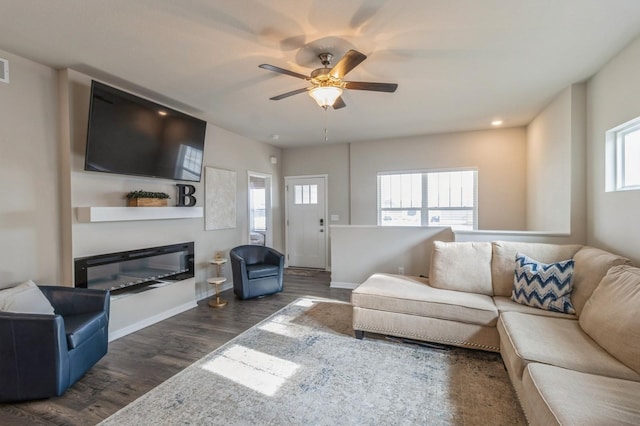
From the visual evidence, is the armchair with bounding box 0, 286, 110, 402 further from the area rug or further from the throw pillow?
the area rug

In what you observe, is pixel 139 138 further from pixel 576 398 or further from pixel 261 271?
pixel 576 398

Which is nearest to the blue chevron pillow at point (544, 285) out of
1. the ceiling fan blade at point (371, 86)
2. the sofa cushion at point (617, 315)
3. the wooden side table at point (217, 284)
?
the sofa cushion at point (617, 315)

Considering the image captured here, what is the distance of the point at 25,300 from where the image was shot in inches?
89.0

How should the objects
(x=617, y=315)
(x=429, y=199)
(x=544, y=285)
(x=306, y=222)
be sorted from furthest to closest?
(x=306, y=222) → (x=429, y=199) → (x=544, y=285) → (x=617, y=315)

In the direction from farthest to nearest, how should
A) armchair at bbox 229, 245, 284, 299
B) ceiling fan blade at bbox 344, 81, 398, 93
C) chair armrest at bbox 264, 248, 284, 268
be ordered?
chair armrest at bbox 264, 248, 284, 268
armchair at bbox 229, 245, 284, 299
ceiling fan blade at bbox 344, 81, 398, 93

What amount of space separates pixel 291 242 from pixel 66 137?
4.35m

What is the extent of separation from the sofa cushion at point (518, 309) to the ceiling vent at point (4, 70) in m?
4.62

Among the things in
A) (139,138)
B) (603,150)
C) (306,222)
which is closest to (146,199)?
(139,138)

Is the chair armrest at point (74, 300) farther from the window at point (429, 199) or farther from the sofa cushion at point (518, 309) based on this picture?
the window at point (429, 199)

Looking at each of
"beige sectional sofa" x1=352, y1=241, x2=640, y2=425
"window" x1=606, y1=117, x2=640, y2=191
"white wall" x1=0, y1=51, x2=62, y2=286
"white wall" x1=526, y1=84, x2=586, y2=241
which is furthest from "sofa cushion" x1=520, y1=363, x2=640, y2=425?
"white wall" x1=0, y1=51, x2=62, y2=286

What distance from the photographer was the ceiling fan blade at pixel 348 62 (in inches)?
80.9

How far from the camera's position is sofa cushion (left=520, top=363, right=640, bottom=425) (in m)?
1.27

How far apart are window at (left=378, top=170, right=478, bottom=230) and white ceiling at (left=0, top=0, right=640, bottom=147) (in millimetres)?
1829

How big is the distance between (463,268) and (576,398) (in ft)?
5.95
